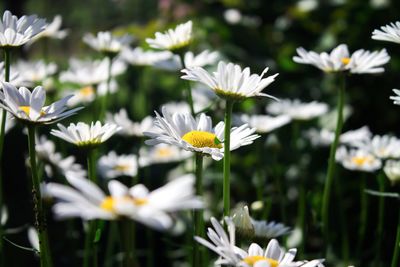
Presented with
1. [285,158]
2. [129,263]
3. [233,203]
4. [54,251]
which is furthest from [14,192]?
[129,263]

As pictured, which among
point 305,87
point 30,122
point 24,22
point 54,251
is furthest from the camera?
point 305,87

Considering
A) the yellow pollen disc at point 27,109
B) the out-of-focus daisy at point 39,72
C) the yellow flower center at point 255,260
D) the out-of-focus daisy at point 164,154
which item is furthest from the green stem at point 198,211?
the out-of-focus daisy at point 164,154

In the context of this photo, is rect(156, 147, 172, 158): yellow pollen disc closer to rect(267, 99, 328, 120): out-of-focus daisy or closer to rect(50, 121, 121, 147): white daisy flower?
rect(267, 99, 328, 120): out-of-focus daisy

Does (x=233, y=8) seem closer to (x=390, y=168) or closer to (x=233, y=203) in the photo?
(x=233, y=203)

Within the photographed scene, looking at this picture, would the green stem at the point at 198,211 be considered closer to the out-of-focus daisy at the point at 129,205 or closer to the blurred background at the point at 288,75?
the out-of-focus daisy at the point at 129,205

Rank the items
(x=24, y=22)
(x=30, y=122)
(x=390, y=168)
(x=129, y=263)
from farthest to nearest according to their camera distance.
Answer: (x=390, y=168) → (x=24, y=22) → (x=30, y=122) → (x=129, y=263)

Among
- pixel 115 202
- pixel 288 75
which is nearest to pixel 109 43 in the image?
pixel 115 202
